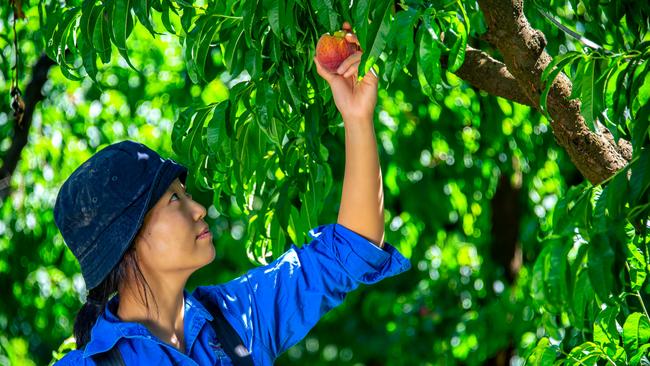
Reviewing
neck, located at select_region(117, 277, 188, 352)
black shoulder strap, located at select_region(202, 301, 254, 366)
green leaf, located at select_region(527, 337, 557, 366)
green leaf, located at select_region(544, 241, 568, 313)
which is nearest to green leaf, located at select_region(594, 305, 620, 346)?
green leaf, located at select_region(527, 337, 557, 366)

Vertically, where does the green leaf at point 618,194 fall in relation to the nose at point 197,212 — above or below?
above

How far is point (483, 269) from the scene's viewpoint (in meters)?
5.21

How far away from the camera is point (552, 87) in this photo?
6.83ft

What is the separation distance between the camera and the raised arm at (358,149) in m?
1.85

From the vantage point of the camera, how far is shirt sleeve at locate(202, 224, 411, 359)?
1.88m

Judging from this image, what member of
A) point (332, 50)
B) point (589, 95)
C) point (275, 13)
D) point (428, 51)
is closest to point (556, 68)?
point (589, 95)

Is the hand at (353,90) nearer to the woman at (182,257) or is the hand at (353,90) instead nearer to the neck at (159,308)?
the woman at (182,257)

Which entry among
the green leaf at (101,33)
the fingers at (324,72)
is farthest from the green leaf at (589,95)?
the green leaf at (101,33)

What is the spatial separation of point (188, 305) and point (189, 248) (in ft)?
0.36

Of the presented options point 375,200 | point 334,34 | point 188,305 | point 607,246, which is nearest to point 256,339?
point 188,305

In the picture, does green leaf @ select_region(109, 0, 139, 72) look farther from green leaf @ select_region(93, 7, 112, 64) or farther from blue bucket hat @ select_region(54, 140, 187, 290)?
blue bucket hat @ select_region(54, 140, 187, 290)

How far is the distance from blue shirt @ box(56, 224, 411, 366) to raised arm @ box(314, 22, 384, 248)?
30 millimetres

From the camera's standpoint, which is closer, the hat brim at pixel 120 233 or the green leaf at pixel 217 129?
the hat brim at pixel 120 233

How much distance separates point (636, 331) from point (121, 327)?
854 mm
